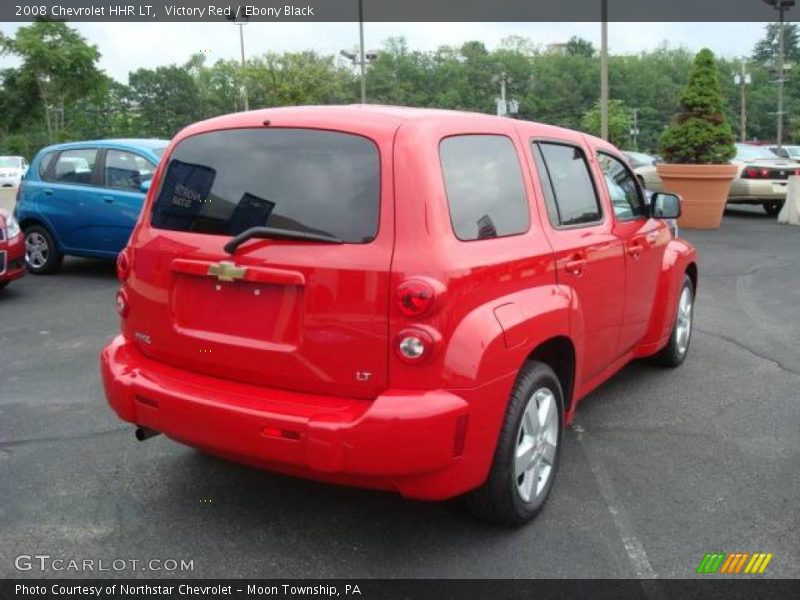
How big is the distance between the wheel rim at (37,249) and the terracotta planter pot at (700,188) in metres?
10.5

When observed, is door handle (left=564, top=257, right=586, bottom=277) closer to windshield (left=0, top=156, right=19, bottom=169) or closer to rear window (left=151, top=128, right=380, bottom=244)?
rear window (left=151, top=128, right=380, bottom=244)

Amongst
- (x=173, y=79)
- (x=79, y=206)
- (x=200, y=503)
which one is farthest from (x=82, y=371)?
(x=173, y=79)

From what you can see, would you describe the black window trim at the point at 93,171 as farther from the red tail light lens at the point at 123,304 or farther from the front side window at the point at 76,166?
the red tail light lens at the point at 123,304

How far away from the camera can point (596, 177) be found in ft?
14.3

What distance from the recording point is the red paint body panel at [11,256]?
8320 mm

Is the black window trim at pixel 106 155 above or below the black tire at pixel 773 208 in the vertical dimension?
above

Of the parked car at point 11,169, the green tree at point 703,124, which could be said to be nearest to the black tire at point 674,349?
the green tree at point 703,124

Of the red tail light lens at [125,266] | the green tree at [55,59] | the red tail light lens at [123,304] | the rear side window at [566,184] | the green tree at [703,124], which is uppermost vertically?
the green tree at [55,59]

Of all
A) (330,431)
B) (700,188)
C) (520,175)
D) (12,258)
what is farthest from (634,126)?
(330,431)

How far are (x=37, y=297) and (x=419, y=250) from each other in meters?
7.08

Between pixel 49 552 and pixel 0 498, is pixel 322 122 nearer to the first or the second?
pixel 49 552

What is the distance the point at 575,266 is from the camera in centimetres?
371

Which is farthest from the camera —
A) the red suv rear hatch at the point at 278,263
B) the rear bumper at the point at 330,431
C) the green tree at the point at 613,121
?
the green tree at the point at 613,121

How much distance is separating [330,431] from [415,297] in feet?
1.82
